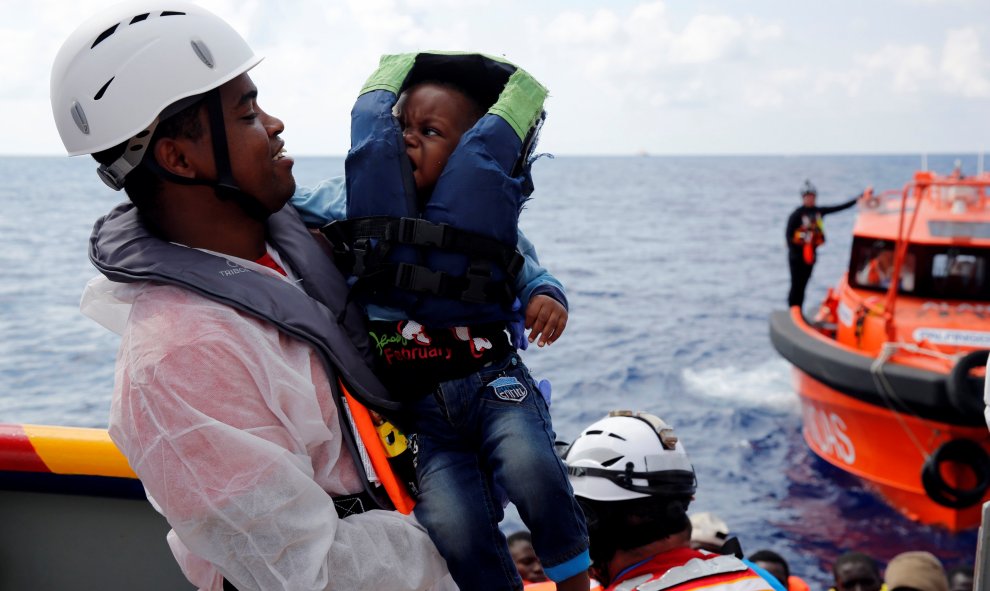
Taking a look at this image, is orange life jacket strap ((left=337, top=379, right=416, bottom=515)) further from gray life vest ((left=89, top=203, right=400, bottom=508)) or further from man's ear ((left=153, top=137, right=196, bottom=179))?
man's ear ((left=153, top=137, right=196, bottom=179))

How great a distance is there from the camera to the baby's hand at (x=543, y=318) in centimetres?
206

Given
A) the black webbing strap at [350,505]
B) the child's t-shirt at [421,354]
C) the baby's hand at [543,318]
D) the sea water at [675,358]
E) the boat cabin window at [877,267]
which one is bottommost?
the sea water at [675,358]

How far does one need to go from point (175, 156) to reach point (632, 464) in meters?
1.76

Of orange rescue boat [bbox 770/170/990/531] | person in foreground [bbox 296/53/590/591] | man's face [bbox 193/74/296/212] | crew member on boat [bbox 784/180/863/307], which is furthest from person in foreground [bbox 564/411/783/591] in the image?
crew member on boat [bbox 784/180/863/307]

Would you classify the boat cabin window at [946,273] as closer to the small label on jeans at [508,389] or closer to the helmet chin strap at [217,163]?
the small label on jeans at [508,389]

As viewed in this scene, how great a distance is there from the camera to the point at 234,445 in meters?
1.60

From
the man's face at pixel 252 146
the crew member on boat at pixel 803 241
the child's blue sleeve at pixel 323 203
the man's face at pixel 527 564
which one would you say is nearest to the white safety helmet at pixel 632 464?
the child's blue sleeve at pixel 323 203

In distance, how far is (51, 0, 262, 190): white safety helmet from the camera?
1.73 m

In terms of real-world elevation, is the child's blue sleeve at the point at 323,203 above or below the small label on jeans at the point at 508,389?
above

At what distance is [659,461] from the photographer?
2955 mm

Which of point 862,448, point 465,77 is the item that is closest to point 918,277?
point 862,448

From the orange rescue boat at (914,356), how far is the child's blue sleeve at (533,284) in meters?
7.78

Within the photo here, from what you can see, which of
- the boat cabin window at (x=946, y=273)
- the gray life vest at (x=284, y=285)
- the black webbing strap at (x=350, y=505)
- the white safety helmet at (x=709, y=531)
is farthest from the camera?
the boat cabin window at (x=946, y=273)

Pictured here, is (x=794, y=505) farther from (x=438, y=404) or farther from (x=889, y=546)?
(x=438, y=404)
